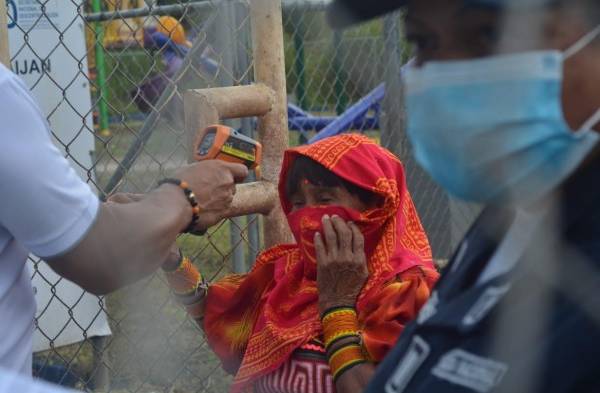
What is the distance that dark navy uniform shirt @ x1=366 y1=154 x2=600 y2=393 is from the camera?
1.05 metres

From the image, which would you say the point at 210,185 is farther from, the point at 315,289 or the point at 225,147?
the point at 315,289

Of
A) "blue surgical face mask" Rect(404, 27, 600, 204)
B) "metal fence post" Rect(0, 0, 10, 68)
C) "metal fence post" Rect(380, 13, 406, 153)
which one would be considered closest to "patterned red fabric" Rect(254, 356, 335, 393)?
"metal fence post" Rect(0, 0, 10, 68)

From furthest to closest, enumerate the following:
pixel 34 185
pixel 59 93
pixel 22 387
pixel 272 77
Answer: pixel 59 93, pixel 272 77, pixel 34 185, pixel 22 387

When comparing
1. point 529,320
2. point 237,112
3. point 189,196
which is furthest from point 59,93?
point 529,320

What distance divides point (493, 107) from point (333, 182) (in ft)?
4.16

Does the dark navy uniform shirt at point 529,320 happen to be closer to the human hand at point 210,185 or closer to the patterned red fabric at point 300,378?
the human hand at point 210,185

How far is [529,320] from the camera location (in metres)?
1.09

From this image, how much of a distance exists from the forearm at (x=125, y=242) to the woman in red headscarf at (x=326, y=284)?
52 cm

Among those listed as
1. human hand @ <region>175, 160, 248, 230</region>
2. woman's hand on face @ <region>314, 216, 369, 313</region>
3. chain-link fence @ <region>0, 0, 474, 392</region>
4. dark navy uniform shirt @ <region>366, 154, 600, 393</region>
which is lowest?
chain-link fence @ <region>0, 0, 474, 392</region>

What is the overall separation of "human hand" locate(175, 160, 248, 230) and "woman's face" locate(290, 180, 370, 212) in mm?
375

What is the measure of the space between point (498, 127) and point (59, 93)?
119 inches

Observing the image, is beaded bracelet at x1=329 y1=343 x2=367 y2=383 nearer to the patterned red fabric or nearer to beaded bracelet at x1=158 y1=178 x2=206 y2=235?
the patterned red fabric

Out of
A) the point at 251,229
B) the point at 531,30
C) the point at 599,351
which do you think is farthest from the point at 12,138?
the point at 251,229

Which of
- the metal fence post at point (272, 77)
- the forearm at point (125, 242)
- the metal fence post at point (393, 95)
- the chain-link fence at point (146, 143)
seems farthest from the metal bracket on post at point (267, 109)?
the metal fence post at point (393, 95)
